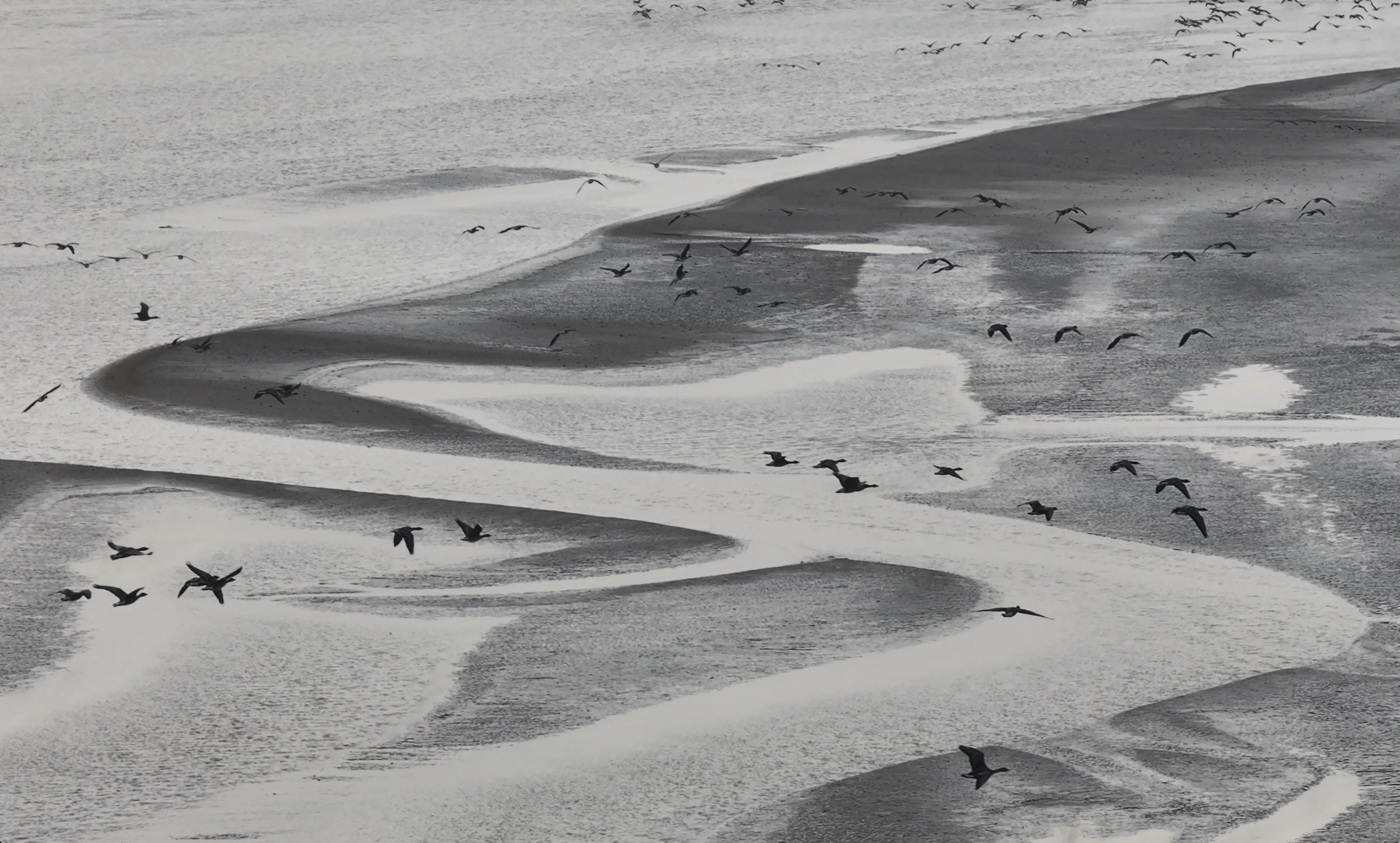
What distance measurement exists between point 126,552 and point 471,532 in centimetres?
124

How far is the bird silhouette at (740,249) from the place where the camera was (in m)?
11.4

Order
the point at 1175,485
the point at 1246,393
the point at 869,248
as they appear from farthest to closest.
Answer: the point at 869,248 → the point at 1246,393 → the point at 1175,485

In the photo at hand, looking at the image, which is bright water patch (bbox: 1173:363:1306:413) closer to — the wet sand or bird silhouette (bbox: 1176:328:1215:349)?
the wet sand

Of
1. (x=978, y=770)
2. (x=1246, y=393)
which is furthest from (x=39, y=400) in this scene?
(x=1246, y=393)

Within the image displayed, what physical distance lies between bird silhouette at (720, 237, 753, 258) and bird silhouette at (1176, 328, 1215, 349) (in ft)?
9.66

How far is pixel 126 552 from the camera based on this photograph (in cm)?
645

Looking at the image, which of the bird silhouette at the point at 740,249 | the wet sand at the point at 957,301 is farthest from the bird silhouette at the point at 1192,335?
the bird silhouette at the point at 740,249

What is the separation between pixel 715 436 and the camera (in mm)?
8125

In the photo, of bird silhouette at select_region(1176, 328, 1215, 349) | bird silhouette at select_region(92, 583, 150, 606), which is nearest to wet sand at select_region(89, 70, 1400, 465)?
bird silhouette at select_region(1176, 328, 1215, 349)

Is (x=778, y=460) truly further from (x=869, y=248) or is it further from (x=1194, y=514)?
(x=869, y=248)

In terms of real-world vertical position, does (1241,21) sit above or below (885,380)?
above

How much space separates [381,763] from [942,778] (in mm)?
1560

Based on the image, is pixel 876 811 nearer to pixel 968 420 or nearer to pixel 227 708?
pixel 227 708

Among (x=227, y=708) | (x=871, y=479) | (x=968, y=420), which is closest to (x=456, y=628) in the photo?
(x=227, y=708)
